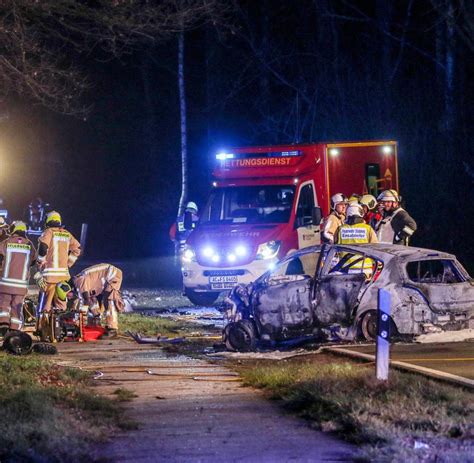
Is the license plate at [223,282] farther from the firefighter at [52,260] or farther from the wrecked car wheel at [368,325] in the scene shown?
the wrecked car wheel at [368,325]

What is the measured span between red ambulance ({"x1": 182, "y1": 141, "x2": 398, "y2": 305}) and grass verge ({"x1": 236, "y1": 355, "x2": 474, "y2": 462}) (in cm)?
744

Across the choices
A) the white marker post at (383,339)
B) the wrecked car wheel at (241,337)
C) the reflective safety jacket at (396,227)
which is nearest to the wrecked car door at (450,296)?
the wrecked car wheel at (241,337)

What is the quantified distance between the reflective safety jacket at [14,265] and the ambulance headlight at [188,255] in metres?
5.04

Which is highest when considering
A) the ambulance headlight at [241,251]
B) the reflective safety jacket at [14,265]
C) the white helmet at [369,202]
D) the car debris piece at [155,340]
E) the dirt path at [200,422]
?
the white helmet at [369,202]

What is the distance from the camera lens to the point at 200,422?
838 centimetres

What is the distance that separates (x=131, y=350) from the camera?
44.2 feet

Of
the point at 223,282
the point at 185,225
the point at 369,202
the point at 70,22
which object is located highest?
the point at 70,22

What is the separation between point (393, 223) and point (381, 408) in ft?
26.6

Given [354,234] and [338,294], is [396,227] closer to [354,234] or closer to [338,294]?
[354,234]

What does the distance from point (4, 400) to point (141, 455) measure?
193 cm

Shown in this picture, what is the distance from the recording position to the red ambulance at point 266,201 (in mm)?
18000

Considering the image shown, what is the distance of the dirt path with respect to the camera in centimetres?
727

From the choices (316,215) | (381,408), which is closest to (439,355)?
(381,408)

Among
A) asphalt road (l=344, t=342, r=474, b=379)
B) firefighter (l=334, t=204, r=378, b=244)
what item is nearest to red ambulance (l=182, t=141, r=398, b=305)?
firefighter (l=334, t=204, r=378, b=244)
